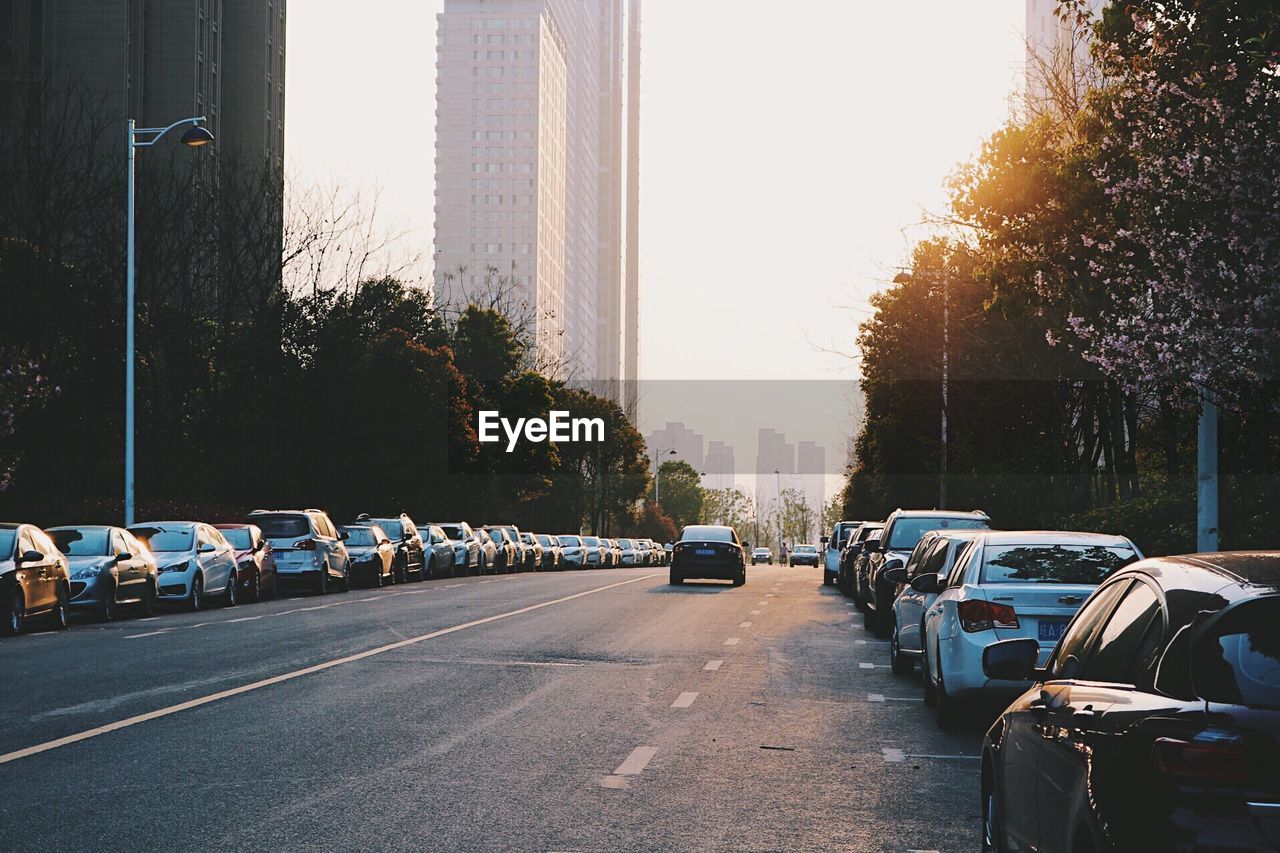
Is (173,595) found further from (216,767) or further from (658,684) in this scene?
(216,767)

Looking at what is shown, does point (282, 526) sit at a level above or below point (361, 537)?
above

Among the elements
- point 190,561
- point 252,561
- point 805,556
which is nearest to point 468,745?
point 190,561

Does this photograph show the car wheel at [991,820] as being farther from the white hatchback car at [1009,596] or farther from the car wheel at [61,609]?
the car wheel at [61,609]

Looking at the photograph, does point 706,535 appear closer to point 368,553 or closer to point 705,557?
point 705,557

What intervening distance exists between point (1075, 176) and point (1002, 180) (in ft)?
8.47

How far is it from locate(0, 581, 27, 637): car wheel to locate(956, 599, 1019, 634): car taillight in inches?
538

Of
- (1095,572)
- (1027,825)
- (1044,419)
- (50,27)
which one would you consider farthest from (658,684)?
(50,27)

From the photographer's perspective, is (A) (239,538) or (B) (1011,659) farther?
(A) (239,538)

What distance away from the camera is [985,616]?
40.1 ft

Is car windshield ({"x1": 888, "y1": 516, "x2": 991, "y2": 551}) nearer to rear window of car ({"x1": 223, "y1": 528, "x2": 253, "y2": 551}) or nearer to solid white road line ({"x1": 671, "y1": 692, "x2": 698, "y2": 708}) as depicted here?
solid white road line ({"x1": 671, "y1": 692, "x2": 698, "y2": 708})

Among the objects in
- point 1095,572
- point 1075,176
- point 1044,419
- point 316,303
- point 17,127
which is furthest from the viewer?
point 316,303

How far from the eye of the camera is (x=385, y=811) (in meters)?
8.51

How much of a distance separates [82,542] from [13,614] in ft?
12.8

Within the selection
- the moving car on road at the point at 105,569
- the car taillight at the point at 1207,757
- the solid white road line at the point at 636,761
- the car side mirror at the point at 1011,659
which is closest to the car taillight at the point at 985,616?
the solid white road line at the point at 636,761
